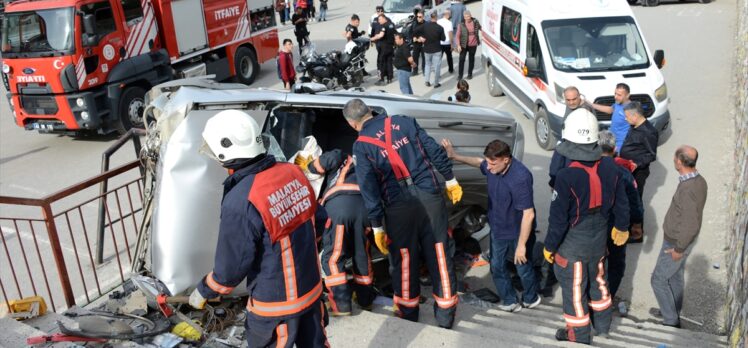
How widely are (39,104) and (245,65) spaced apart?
5.20 metres

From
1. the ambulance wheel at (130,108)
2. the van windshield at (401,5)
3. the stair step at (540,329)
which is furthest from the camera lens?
the van windshield at (401,5)

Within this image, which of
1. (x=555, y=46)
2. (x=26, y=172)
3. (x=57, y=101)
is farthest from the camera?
(x=57, y=101)

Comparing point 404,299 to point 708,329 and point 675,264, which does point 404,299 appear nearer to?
point 675,264

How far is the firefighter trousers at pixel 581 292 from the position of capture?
14.9 feet

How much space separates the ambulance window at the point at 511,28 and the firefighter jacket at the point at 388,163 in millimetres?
5979

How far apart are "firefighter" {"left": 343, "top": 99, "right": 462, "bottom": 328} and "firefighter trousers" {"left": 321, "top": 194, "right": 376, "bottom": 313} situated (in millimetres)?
218

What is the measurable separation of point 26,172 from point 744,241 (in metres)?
10.2

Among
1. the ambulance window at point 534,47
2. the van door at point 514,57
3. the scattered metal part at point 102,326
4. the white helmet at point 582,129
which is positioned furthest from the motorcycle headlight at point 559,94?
the scattered metal part at point 102,326

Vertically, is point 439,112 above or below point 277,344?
above

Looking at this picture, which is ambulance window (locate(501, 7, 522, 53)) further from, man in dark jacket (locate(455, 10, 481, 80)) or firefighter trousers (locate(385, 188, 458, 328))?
firefighter trousers (locate(385, 188, 458, 328))

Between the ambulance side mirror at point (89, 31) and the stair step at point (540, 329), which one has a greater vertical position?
the ambulance side mirror at point (89, 31)

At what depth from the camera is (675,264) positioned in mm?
4863

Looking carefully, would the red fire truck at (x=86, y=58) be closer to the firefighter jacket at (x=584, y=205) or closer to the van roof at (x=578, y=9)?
the van roof at (x=578, y=9)

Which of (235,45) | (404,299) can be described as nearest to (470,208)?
(404,299)
